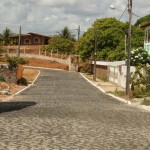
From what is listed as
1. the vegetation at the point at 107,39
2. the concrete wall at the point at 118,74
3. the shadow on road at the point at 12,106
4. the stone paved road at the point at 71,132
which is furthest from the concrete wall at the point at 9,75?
the vegetation at the point at 107,39

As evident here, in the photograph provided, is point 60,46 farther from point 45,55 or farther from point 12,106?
point 12,106

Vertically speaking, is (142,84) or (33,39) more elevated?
(33,39)

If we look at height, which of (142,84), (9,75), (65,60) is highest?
(65,60)

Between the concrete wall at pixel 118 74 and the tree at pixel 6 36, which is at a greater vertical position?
the tree at pixel 6 36

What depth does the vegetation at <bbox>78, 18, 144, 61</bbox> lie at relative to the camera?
74.9 metres

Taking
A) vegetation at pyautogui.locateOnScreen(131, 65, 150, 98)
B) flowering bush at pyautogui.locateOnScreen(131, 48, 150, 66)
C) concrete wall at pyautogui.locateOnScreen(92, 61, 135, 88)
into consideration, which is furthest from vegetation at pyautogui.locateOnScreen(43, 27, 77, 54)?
vegetation at pyautogui.locateOnScreen(131, 65, 150, 98)

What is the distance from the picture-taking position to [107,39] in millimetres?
76500

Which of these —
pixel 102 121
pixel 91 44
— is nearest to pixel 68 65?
pixel 91 44

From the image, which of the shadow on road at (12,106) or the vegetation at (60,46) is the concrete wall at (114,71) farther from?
the vegetation at (60,46)

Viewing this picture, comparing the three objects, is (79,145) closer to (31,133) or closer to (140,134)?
(31,133)

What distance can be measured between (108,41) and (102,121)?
6118 centimetres

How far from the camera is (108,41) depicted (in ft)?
250

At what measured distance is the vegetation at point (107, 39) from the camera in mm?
74875

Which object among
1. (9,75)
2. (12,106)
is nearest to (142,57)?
(9,75)
